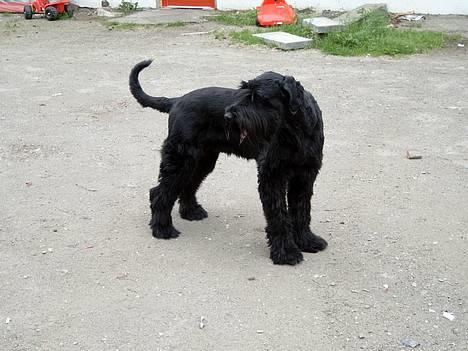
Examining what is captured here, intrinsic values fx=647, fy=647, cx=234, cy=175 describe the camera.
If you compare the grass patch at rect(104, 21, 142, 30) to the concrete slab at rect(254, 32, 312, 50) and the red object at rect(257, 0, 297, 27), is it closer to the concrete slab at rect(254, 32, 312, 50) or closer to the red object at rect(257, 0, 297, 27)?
the red object at rect(257, 0, 297, 27)

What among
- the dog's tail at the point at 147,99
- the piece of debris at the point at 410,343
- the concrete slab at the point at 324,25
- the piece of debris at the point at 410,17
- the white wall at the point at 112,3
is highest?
the white wall at the point at 112,3

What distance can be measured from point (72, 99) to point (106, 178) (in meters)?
2.90

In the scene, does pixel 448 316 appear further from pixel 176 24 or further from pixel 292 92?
pixel 176 24

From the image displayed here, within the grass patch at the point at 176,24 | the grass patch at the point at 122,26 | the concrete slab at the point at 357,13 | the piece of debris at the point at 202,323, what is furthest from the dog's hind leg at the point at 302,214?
the grass patch at the point at 122,26

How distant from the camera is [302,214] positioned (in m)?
4.70

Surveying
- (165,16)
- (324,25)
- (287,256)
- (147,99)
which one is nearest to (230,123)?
(287,256)

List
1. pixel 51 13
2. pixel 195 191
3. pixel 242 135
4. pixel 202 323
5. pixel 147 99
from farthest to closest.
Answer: pixel 51 13 → pixel 195 191 → pixel 147 99 → pixel 242 135 → pixel 202 323

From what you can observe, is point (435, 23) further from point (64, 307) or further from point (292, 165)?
point (64, 307)

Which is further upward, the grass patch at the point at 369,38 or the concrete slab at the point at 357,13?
the concrete slab at the point at 357,13

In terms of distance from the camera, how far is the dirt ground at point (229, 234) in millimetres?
3904

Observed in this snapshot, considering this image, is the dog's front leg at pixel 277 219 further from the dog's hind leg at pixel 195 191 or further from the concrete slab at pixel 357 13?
the concrete slab at pixel 357 13

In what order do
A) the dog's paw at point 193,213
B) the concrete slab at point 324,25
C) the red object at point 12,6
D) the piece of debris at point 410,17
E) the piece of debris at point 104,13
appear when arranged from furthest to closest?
1. the red object at point 12,6
2. the piece of debris at point 104,13
3. the piece of debris at point 410,17
4. the concrete slab at point 324,25
5. the dog's paw at point 193,213

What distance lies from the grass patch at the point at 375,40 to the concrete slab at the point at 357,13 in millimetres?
208

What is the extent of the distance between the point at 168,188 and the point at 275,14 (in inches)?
332
